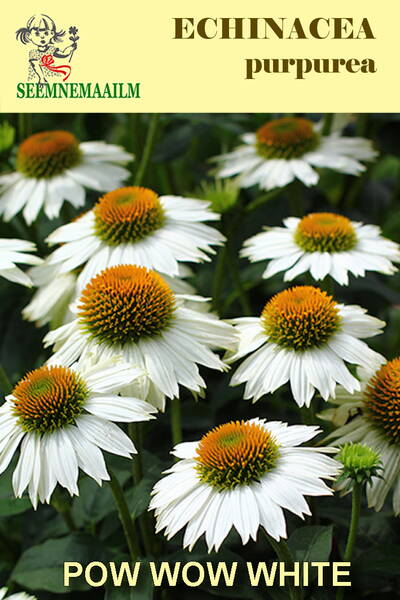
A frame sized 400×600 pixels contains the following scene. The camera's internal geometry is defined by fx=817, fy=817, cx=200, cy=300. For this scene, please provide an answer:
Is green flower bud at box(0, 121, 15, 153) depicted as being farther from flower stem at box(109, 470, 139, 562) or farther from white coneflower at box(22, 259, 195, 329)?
flower stem at box(109, 470, 139, 562)

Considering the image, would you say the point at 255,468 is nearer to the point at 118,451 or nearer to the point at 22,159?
the point at 118,451

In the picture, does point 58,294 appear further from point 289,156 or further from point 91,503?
point 289,156

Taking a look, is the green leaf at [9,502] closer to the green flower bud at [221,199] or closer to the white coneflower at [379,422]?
the white coneflower at [379,422]

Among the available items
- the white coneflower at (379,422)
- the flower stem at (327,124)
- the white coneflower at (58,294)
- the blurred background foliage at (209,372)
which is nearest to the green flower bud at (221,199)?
the blurred background foliage at (209,372)

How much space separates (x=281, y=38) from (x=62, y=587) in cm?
104

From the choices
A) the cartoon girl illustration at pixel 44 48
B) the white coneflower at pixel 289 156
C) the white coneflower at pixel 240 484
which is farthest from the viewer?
the white coneflower at pixel 289 156

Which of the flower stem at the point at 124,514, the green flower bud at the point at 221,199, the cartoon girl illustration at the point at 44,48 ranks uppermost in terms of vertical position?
the cartoon girl illustration at the point at 44,48

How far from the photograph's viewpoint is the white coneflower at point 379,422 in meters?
1.10

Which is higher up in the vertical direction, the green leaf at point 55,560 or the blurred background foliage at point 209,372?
the blurred background foliage at point 209,372

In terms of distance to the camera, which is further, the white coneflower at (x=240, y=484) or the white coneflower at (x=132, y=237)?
the white coneflower at (x=132, y=237)

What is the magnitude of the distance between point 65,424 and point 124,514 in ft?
0.52

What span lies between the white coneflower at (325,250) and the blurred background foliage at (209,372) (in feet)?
0.48

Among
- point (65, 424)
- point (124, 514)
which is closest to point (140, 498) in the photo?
point (124, 514)

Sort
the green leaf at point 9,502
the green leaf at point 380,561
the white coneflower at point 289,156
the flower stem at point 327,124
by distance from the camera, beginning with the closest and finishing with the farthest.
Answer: the green leaf at point 380,561
the green leaf at point 9,502
the white coneflower at point 289,156
the flower stem at point 327,124
